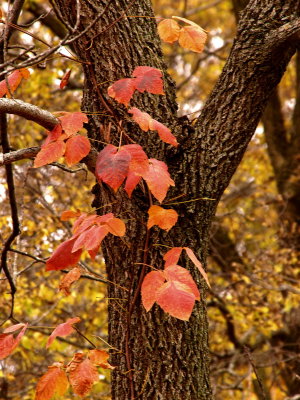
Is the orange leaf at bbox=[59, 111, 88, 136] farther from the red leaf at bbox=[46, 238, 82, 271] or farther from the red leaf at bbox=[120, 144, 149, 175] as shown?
the red leaf at bbox=[46, 238, 82, 271]

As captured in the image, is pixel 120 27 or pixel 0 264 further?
pixel 0 264

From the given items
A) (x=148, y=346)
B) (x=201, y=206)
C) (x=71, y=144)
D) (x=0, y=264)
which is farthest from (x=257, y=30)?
(x=0, y=264)

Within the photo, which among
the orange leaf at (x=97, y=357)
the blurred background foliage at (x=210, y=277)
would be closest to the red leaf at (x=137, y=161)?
the orange leaf at (x=97, y=357)

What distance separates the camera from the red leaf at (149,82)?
1.94m

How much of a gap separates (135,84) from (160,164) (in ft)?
1.05

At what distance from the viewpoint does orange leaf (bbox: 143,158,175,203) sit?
178cm

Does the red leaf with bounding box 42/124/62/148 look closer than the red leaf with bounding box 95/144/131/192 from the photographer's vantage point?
No

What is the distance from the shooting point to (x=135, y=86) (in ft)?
6.36

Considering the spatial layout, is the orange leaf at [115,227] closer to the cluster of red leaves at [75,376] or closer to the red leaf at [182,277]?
the red leaf at [182,277]

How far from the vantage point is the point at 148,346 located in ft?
6.91

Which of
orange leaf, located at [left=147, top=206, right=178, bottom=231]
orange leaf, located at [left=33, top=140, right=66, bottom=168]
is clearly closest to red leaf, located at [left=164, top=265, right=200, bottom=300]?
orange leaf, located at [left=147, top=206, right=178, bottom=231]

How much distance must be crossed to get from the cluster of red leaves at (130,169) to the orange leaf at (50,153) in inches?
7.4

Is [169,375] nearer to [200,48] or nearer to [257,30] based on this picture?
[200,48]

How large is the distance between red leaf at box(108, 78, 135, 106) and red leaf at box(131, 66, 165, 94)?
0.08 feet
